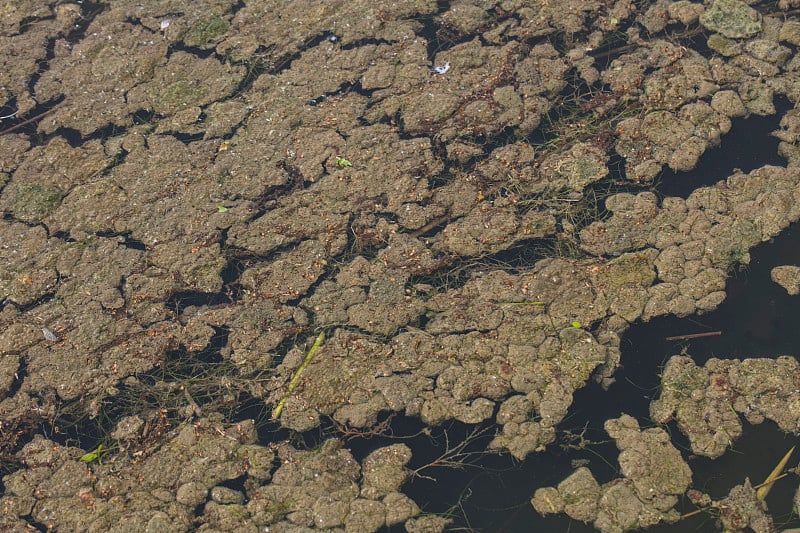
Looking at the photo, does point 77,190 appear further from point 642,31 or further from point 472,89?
point 642,31

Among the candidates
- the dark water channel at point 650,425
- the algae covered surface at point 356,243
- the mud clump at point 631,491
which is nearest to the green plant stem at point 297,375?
the algae covered surface at point 356,243

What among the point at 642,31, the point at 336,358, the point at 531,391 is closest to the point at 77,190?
the point at 336,358

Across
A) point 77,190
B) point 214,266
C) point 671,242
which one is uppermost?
point 77,190

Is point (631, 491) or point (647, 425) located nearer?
point (631, 491)

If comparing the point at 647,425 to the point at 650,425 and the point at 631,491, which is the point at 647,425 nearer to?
the point at 650,425

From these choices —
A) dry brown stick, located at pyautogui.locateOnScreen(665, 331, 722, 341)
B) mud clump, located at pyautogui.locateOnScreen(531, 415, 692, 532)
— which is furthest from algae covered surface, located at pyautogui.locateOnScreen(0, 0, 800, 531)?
dry brown stick, located at pyautogui.locateOnScreen(665, 331, 722, 341)

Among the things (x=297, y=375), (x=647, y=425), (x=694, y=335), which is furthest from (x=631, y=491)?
(x=297, y=375)
